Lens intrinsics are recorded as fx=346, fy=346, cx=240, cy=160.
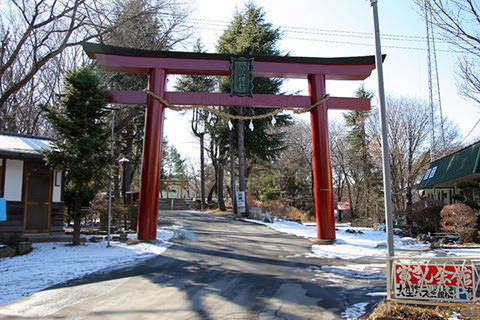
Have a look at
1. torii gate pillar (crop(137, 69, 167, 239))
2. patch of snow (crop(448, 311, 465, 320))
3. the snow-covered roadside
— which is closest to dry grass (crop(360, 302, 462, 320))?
patch of snow (crop(448, 311, 465, 320))

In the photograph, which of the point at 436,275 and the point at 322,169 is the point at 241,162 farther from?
the point at 436,275

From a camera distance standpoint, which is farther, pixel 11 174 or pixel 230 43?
pixel 230 43

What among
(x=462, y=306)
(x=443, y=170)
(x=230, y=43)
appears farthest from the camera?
(x=230, y=43)

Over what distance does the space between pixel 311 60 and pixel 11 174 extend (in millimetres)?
11129

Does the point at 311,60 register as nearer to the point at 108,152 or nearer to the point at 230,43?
the point at 108,152

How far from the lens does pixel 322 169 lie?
12.1 meters

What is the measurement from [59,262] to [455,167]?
60.4 ft

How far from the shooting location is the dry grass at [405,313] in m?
4.55

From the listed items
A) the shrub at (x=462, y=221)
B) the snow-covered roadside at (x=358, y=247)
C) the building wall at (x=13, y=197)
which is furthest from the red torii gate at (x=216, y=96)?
the shrub at (x=462, y=221)

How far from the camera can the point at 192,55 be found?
12125mm

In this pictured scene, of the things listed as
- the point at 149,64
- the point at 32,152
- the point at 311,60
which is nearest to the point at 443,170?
the point at 311,60

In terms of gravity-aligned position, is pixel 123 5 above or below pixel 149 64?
above

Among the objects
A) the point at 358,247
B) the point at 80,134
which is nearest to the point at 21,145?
the point at 80,134

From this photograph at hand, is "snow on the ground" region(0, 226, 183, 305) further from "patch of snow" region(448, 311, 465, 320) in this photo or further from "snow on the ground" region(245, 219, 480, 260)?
"patch of snow" region(448, 311, 465, 320)
